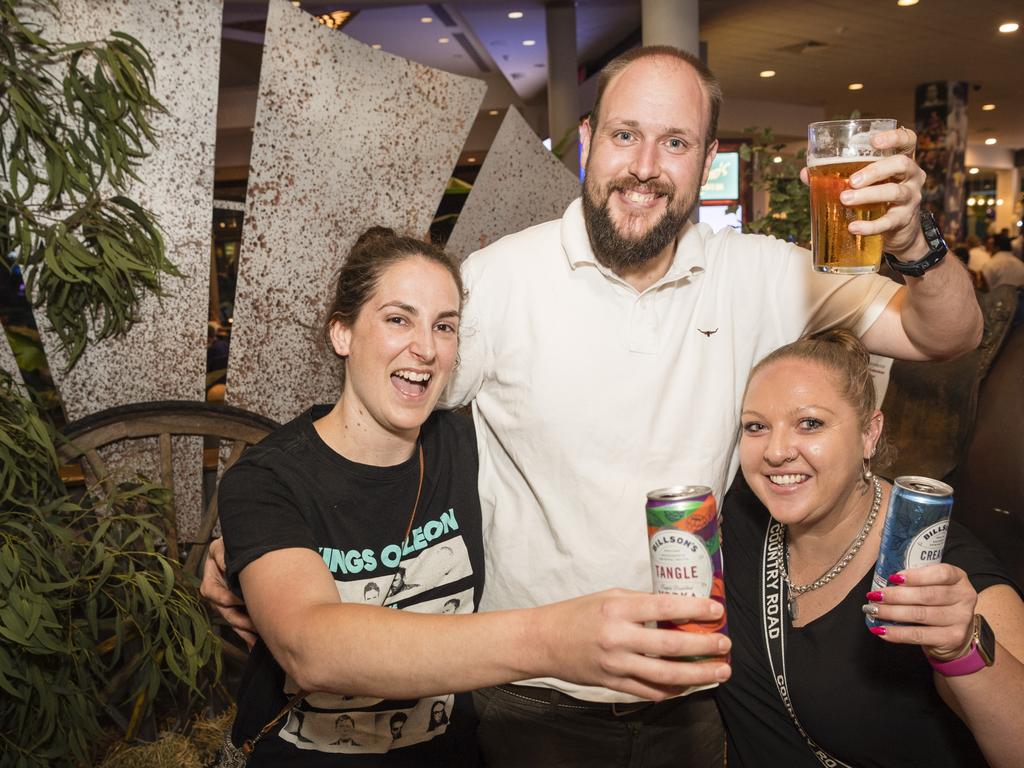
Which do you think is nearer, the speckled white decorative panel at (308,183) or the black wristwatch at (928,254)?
the black wristwatch at (928,254)

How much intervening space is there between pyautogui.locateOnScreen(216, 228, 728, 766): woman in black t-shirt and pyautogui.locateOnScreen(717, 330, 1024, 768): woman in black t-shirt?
0.55 meters

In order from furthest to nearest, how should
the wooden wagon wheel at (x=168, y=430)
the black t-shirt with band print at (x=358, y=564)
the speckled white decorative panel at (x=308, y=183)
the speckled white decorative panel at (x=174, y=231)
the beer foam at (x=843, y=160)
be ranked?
the speckled white decorative panel at (x=308, y=183) < the speckled white decorative panel at (x=174, y=231) < the wooden wagon wheel at (x=168, y=430) < the black t-shirt with band print at (x=358, y=564) < the beer foam at (x=843, y=160)

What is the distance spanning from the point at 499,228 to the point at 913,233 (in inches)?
77.0

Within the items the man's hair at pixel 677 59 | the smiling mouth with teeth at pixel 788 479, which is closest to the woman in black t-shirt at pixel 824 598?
the smiling mouth with teeth at pixel 788 479

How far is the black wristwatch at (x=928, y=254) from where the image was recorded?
1.48 meters

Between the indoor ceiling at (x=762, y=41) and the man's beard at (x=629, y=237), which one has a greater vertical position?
the indoor ceiling at (x=762, y=41)

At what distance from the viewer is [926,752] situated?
4.87 ft

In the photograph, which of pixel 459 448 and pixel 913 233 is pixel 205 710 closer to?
pixel 459 448

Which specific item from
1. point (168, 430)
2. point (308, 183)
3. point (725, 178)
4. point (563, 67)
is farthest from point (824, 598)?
point (725, 178)

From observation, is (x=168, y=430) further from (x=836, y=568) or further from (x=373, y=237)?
(x=836, y=568)

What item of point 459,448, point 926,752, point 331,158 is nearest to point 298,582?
point 459,448

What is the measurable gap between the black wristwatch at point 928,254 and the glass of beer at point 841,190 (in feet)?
0.59

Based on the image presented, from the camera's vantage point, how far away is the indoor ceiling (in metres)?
7.99

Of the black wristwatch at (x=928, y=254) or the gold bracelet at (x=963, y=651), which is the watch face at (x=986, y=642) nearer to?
the gold bracelet at (x=963, y=651)
